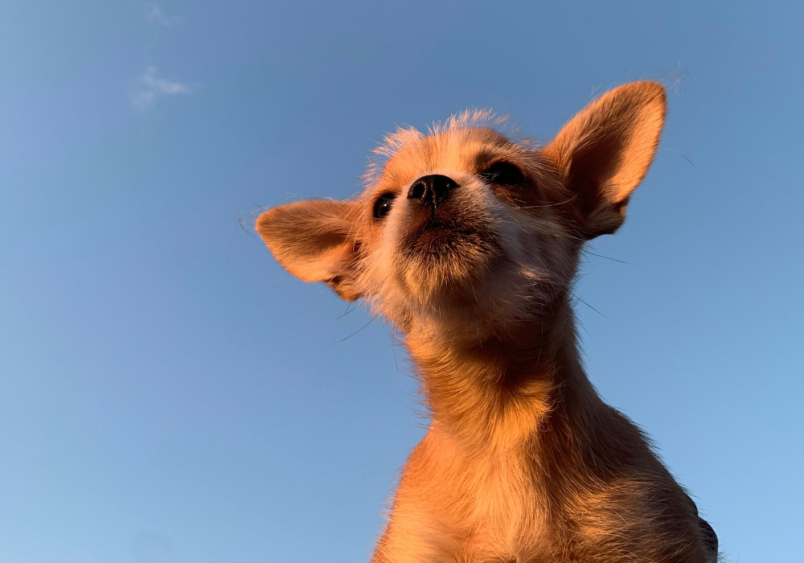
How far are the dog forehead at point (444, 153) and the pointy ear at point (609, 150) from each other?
0.55 m

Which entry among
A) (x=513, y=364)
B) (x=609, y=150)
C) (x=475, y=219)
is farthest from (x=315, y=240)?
(x=609, y=150)

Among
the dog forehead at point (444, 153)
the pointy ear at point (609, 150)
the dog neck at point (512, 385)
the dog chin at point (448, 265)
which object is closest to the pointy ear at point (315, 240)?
the dog forehead at point (444, 153)

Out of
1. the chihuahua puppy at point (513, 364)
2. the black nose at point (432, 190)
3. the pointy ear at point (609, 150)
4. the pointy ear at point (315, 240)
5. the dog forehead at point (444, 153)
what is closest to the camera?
the chihuahua puppy at point (513, 364)

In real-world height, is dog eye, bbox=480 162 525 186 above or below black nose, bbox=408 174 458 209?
above

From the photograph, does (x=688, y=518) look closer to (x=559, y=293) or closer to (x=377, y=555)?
(x=559, y=293)

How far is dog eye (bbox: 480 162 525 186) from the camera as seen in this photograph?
4.27 metres

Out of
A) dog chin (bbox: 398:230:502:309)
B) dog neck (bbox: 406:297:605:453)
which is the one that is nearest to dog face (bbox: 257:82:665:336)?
dog chin (bbox: 398:230:502:309)

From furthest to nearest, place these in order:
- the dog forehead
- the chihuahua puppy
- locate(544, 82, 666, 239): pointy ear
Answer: the dog forehead < locate(544, 82, 666, 239): pointy ear < the chihuahua puppy

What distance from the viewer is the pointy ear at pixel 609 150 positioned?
165 inches

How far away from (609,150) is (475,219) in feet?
5.32

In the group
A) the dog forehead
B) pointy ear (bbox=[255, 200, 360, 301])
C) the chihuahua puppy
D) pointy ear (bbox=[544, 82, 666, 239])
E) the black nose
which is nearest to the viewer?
the chihuahua puppy

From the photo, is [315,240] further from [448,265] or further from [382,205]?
[448,265]

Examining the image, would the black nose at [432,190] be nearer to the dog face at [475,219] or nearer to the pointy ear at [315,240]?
the dog face at [475,219]

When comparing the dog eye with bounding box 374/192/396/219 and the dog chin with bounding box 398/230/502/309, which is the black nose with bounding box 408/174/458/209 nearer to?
the dog chin with bounding box 398/230/502/309
